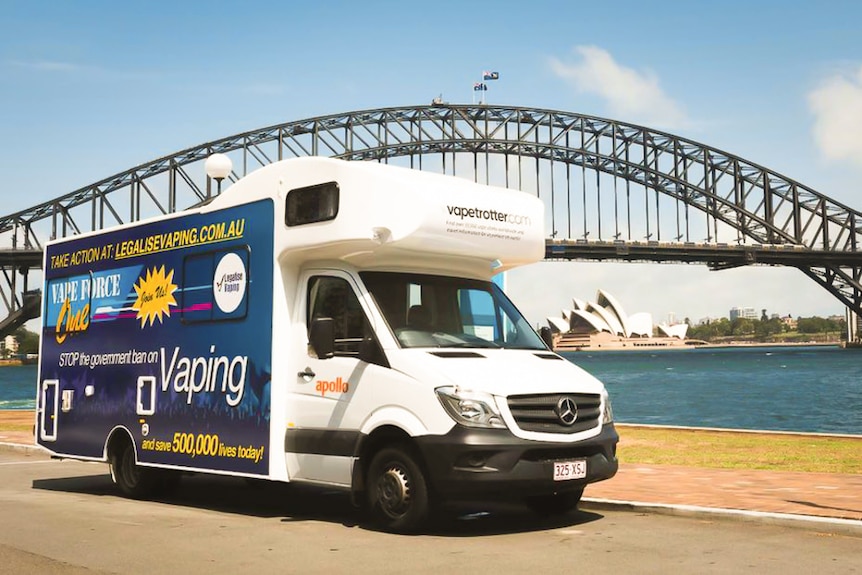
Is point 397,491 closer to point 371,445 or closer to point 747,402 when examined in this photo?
point 371,445

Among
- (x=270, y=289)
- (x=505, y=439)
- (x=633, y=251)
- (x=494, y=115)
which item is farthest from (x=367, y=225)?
(x=494, y=115)

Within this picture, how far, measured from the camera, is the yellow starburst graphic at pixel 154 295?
10430 millimetres

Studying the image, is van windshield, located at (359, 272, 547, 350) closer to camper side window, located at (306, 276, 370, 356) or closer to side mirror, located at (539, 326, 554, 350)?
camper side window, located at (306, 276, 370, 356)

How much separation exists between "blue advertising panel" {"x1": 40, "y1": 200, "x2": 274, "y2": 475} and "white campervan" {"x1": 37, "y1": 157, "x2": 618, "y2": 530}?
0.07ft

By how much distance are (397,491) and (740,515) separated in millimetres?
2910

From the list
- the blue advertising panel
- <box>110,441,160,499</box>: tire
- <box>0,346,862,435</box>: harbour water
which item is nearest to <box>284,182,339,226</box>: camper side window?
the blue advertising panel

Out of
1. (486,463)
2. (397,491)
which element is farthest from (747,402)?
(486,463)

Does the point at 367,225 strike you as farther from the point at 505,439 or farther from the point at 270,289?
the point at 505,439

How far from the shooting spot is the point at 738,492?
405 inches

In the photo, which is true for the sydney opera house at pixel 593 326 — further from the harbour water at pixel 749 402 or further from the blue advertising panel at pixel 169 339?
the blue advertising panel at pixel 169 339

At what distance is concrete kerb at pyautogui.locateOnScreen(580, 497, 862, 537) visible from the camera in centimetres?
795

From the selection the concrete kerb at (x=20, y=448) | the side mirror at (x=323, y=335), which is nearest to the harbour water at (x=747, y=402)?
the concrete kerb at (x=20, y=448)

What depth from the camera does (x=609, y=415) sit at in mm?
8703

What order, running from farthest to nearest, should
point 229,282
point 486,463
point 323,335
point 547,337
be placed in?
point 547,337
point 229,282
point 323,335
point 486,463
